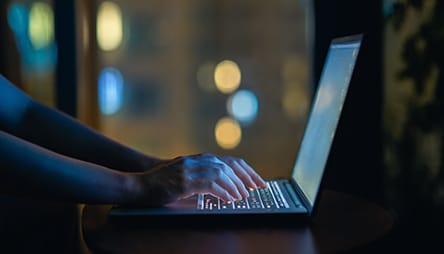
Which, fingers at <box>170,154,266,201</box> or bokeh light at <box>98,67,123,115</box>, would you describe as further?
bokeh light at <box>98,67,123,115</box>

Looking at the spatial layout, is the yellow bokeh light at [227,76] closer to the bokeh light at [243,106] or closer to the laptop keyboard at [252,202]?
the bokeh light at [243,106]

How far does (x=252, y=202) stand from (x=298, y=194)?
127mm

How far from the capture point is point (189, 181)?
899 millimetres

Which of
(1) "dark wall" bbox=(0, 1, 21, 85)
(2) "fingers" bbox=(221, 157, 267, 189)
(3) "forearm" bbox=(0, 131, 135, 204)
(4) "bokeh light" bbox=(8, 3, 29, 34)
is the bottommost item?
(1) "dark wall" bbox=(0, 1, 21, 85)

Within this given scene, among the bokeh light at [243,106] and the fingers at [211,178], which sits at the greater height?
the fingers at [211,178]

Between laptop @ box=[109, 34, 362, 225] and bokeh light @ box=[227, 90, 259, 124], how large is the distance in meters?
1.51

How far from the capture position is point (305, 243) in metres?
0.79

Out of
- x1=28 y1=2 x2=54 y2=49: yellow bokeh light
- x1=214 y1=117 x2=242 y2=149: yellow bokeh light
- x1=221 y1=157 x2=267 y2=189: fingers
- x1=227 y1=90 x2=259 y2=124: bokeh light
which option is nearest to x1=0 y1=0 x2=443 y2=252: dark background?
x1=221 y1=157 x2=267 y2=189: fingers

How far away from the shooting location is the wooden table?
77 cm

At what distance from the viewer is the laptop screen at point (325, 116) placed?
927 millimetres

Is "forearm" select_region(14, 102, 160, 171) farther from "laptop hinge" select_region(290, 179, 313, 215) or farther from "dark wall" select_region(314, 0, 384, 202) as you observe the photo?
"dark wall" select_region(314, 0, 384, 202)

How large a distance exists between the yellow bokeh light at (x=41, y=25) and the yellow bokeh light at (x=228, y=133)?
0.92m

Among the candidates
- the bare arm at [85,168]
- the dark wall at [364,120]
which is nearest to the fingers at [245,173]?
the bare arm at [85,168]

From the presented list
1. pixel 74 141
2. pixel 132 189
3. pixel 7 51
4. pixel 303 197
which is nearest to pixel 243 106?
pixel 7 51
